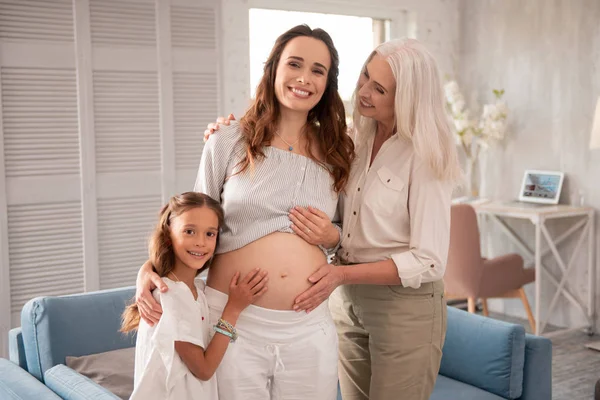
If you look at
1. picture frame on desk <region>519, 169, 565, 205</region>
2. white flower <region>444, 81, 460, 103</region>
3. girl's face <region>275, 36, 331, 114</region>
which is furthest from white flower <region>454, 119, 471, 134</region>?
girl's face <region>275, 36, 331, 114</region>

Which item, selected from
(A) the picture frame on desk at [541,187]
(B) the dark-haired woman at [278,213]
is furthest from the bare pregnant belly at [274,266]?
(A) the picture frame on desk at [541,187]

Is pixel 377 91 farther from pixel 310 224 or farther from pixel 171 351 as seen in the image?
pixel 171 351

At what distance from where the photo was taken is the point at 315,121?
200 centimetres

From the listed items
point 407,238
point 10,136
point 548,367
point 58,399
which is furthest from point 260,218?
point 10,136

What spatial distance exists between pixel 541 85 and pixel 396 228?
3417 mm

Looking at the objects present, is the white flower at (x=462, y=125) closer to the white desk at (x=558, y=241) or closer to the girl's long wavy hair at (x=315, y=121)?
the white desk at (x=558, y=241)

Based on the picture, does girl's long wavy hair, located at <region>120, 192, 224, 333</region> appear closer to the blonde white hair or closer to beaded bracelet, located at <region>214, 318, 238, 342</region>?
beaded bracelet, located at <region>214, 318, 238, 342</region>

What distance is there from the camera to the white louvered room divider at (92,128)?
3.78 meters

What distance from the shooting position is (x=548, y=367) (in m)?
2.54

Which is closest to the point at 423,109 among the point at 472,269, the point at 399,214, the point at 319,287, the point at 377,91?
the point at 377,91

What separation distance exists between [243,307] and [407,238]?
1.64ft

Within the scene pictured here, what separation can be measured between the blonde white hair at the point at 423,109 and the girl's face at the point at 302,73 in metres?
0.19

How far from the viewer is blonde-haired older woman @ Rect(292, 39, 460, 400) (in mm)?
1858

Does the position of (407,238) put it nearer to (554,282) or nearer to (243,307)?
(243,307)
